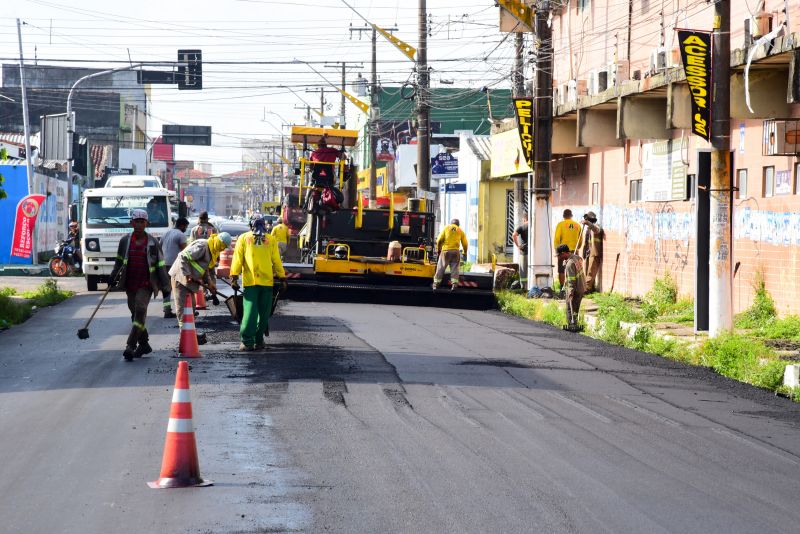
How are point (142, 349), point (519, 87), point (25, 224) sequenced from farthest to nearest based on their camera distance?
1. point (25, 224)
2. point (519, 87)
3. point (142, 349)

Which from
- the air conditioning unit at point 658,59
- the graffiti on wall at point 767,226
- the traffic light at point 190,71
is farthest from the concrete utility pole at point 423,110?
the graffiti on wall at point 767,226

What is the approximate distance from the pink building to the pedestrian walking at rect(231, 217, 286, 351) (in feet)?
21.1

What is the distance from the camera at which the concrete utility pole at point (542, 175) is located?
2584 cm

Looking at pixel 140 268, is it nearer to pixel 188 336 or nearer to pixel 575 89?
pixel 188 336

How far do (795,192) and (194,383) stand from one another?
999 cm

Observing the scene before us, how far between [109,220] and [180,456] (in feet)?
74.6

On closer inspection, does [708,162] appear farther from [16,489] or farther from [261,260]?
[16,489]

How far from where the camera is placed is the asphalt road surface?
694cm

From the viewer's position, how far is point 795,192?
1789 cm

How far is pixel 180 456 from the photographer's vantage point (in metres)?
7.60

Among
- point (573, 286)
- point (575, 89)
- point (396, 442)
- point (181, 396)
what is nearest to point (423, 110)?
point (575, 89)

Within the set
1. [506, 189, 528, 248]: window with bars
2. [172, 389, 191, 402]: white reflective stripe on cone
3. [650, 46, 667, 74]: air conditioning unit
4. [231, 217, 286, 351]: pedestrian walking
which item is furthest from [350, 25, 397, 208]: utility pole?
[172, 389, 191, 402]: white reflective stripe on cone

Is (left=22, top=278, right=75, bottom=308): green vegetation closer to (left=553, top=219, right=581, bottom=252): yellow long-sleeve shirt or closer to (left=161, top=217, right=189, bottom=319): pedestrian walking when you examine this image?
(left=161, top=217, right=189, bottom=319): pedestrian walking

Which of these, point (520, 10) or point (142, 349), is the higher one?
point (520, 10)
